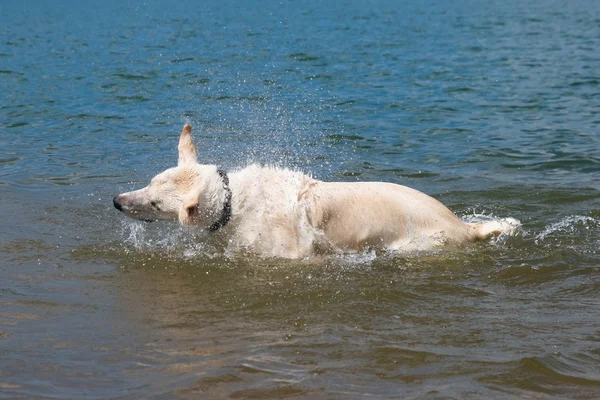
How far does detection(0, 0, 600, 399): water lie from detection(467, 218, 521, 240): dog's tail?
0.14m

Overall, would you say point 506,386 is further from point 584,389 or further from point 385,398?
point 385,398

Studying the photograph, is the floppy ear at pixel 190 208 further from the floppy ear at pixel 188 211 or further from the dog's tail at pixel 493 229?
the dog's tail at pixel 493 229

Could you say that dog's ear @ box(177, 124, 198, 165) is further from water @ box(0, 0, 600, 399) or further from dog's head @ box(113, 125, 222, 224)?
water @ box(0, 0, 600, 399)

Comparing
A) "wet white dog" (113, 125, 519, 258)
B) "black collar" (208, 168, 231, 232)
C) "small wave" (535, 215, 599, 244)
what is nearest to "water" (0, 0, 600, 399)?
"small wave" (535, 215, 599, 244)

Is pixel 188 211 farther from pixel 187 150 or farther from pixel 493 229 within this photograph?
pixel 493 229

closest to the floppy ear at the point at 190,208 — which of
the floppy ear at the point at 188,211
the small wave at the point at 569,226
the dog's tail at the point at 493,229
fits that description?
the floppy ear at the point at 188,211

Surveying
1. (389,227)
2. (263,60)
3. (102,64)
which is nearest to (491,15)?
(263,60)

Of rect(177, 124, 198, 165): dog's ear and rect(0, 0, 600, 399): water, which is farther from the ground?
rect(177, 124, 198, 165): dog's ear

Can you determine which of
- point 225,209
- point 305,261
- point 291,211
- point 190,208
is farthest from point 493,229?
point 190,208

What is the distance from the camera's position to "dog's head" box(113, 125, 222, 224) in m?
7.89

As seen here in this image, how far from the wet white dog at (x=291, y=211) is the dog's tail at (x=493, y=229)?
0.83ft

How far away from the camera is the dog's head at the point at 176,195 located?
7891 millimetres

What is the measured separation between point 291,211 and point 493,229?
2.30 meters

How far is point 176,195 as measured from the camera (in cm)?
801
